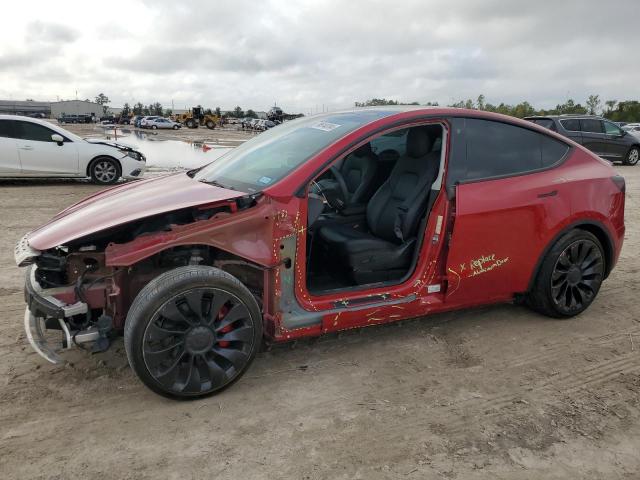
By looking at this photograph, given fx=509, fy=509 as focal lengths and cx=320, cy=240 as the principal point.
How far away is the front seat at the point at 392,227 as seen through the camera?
3652 millimetres

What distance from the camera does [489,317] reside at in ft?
13.7

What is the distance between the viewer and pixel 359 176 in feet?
15.6

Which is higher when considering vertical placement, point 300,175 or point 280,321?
point 300,175

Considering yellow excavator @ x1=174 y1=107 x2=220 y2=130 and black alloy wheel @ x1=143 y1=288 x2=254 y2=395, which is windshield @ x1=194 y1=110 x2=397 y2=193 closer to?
black alloy wheel @ x1=143 y1=288 x2=254 y2=395

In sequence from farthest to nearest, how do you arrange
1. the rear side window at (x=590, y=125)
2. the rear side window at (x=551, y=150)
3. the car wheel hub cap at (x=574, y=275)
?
the rear side window at (x=590, y=125) → the car wheel hub cap at (x=574, y=275) → the rear side window at (x=551, y=150)

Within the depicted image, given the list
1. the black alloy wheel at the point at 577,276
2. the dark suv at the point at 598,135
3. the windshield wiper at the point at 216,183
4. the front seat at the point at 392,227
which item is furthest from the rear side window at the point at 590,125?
the windshield wiper at the point at 216,183

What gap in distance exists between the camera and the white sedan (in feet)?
32.6

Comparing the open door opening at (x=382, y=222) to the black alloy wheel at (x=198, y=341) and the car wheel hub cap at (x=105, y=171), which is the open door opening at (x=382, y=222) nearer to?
the black alloy wheel at (x=198, y=341)

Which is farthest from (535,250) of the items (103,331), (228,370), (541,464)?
(103,331)

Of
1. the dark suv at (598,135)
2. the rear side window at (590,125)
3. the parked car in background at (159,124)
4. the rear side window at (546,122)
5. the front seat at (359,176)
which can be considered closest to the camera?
the front seat at (359,176)

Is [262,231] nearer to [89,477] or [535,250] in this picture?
[89,477]

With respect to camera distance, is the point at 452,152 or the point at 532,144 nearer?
the point at 452,152

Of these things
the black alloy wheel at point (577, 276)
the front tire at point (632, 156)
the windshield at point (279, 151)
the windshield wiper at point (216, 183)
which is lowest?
the front tire at point (632, 156)

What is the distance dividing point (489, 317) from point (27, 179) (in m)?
10.6
